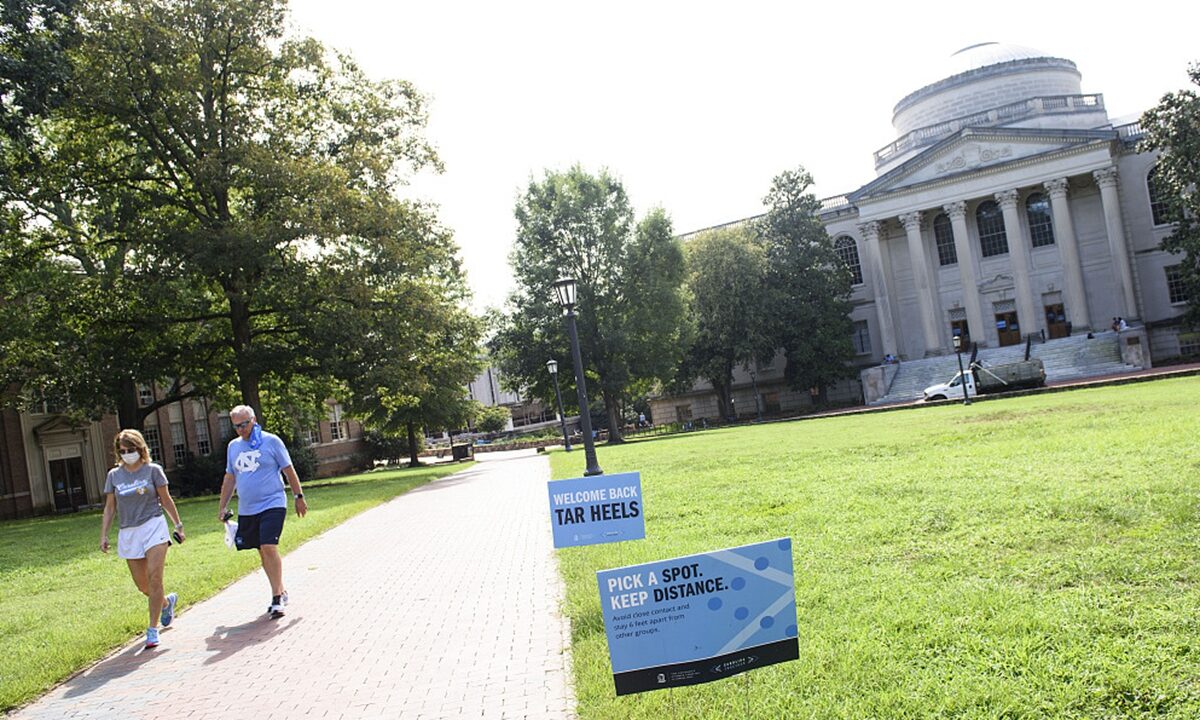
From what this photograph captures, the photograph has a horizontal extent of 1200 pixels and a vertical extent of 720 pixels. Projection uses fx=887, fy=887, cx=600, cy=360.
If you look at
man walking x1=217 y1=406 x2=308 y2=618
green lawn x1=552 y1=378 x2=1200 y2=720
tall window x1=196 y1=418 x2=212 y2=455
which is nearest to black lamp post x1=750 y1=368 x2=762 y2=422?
tall window x1=196 y1=418 x2=212 y2=455

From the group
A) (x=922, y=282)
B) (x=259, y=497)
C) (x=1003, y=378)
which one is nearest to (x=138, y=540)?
(x=259, y=497)

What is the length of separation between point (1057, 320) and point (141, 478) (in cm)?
5606

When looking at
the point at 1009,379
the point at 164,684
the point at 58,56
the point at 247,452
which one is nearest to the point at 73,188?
the point at 58,56

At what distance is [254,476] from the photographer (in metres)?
8.97

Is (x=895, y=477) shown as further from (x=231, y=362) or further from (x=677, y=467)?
(x=231, y=362)

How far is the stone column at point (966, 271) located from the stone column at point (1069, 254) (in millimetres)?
4889

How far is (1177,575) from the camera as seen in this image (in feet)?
19.8

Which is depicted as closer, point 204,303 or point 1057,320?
point 204,303

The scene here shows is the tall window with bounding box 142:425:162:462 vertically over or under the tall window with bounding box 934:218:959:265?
under

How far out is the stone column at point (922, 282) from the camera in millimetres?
55469

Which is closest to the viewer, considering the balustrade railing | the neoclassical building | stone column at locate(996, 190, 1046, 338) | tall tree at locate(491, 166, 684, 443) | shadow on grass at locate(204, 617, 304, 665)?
shadow on grass at locate(204, 617, 304, 665)

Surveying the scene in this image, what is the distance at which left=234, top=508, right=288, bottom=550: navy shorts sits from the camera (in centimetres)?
892

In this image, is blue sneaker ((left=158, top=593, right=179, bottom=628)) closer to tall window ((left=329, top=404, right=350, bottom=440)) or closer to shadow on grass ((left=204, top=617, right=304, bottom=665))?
shadow on grass ((left=204, top=617, right=304, bottom=665))

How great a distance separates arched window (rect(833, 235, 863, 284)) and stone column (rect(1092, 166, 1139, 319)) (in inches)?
619
